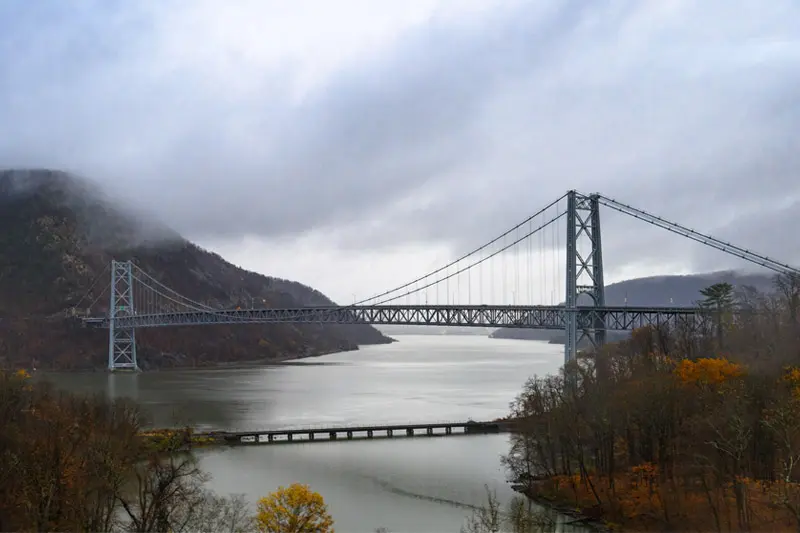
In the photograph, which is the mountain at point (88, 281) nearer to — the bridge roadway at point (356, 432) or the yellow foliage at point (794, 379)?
the bridge roadway at point (356, 432)

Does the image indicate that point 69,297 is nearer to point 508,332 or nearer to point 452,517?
point 452,517

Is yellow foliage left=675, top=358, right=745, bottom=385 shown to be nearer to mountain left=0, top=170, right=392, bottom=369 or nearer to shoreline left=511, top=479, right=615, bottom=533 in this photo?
shoreline left=511, top=479, right=615, bottom=533

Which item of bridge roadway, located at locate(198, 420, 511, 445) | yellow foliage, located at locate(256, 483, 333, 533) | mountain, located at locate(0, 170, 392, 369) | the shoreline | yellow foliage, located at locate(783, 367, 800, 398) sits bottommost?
the shoreline

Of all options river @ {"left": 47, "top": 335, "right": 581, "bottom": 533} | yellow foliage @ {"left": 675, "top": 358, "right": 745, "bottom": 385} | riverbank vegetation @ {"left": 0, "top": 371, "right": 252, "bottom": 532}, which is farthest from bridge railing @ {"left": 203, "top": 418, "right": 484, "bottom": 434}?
yellow foliage @ {"left": 675, "top": 358, "right": 745, "bottom": 385}

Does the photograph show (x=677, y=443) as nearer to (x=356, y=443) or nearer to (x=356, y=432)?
(x=356, y=443)


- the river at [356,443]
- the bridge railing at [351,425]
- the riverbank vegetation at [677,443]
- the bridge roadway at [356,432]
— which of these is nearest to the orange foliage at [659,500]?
the riverbank vegetation at [677,443]
